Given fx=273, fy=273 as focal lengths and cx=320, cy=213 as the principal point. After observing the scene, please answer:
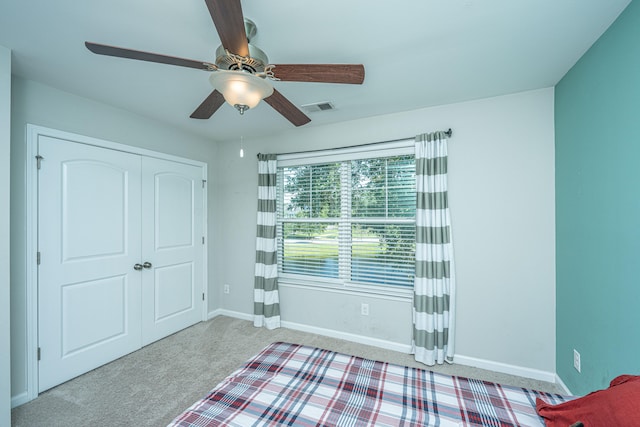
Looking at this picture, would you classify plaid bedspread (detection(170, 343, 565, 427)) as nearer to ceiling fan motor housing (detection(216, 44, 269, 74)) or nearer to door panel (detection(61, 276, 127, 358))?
ceiling fan motor housing (detection(216, 44, 269, 74))

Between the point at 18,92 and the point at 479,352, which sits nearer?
the point at 18,92

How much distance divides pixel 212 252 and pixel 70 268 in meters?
1.62

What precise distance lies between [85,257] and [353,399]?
105 inches

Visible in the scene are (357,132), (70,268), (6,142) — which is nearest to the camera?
(6,142)

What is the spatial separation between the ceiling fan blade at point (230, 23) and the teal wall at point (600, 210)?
199 cm

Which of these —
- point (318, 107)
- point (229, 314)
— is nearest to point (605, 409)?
point (318, 107)

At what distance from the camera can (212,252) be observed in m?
3.89

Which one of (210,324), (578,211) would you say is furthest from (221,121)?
(578,211)

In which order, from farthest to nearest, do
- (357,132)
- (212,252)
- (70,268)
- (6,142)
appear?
(212,252)
(357,132)
(70,268)
(6,142)

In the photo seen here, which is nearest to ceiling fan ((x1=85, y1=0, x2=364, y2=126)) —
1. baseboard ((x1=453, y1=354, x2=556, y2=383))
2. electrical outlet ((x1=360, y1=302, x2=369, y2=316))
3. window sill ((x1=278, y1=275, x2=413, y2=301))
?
window sill ((x1=278, y1=275, x2=413, y2=301))

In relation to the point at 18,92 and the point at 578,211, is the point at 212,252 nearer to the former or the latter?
the point at 18,92

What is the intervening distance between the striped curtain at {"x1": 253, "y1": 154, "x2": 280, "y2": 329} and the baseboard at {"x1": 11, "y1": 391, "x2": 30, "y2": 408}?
202 cm

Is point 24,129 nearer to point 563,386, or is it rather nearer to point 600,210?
point 600,210

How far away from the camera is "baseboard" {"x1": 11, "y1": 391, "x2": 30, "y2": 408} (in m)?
2.07
